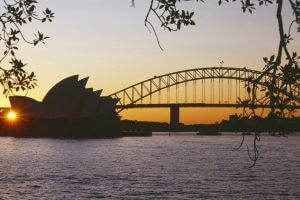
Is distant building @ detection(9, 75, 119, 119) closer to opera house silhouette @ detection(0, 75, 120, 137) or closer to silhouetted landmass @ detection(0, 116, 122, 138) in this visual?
opera house silhouette @ detection(0, 75, 120, 137)

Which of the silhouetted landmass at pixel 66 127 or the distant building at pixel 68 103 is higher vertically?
the distant building at pixel 68 103

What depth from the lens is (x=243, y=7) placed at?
709 centimetres

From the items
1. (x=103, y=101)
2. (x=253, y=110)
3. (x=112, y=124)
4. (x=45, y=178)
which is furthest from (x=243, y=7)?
(x=112, y=124)

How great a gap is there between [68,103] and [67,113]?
824cm

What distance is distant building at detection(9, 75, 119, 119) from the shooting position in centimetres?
13012

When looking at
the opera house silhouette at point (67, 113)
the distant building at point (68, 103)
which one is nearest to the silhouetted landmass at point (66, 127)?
the opera house silhouette at point (67, 113)

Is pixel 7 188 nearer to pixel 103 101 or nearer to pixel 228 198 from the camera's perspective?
pixel 228 198

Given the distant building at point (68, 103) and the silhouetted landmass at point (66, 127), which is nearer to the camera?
the distant building at point (68, 103)

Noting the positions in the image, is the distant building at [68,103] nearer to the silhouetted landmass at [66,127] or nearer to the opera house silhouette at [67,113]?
the opera house silhouette at [67,113]

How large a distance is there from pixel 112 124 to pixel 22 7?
15984 centimetres

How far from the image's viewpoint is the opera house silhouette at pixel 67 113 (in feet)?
Result: 435

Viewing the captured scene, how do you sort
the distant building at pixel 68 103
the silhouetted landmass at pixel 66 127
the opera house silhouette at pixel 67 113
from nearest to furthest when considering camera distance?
1. the distant building at pixel 68 103
2. the opera house silhouette at pixel 67 113
3. the silhouetted landmass at pixel 66 127

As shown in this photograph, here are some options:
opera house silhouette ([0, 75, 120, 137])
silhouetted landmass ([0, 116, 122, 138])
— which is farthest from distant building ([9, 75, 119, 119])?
silhouetted landmass ([0, 116, 122, 138])

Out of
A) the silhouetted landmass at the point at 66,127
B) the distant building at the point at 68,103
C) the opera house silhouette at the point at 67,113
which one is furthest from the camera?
the silhouetted landmass at the point at 66,127
